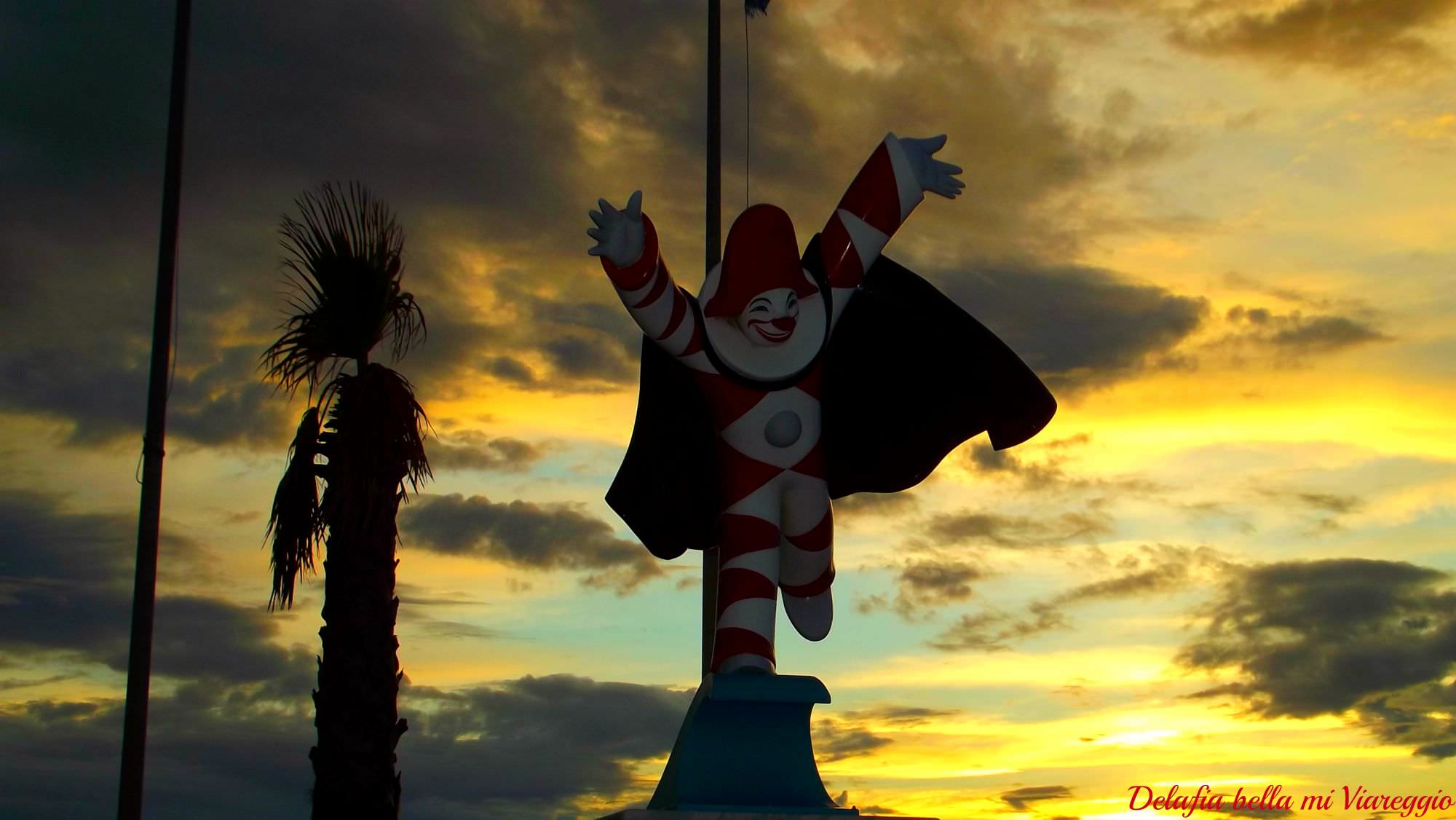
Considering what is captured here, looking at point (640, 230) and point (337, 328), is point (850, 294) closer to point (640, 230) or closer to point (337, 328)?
point (640, 230)

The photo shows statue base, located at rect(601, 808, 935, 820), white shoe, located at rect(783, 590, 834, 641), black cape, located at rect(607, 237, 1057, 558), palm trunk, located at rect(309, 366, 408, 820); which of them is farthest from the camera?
palm trunk, located at rect(309, 366, 408, 820)

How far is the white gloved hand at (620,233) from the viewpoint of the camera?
10039 mm

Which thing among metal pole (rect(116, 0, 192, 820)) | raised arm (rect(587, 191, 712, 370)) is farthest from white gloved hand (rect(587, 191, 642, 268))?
metal pole (rect(116, 0, 192, 820))

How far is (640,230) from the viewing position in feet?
33.1

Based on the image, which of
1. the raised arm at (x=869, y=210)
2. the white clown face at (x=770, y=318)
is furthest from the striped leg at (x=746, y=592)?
the raised arm at (x=869, y=210)

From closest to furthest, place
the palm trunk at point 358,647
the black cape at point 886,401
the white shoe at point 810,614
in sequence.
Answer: the white shoe at point 810,614
the black cape at point 886,401
the palm trunk at point 358,647

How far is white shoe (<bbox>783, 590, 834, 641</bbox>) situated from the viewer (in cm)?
1078

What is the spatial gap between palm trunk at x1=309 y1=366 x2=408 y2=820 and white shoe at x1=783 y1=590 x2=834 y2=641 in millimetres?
3461

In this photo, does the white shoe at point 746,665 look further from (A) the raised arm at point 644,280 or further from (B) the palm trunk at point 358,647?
(B) the palm trunk at point 358,647

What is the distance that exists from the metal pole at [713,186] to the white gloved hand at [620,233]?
5.35 feet

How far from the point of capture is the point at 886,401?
36.9 ft

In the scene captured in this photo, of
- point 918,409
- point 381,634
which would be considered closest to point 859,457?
point 918,409

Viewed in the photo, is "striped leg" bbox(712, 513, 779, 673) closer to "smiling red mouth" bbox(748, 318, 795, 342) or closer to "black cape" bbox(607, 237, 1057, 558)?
"black cape" bbox(607, 237, 1057, 558)

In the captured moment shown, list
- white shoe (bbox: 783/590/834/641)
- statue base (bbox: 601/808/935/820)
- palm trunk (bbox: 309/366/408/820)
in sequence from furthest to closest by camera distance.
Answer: palm trunk (bbox: 309/366/408/820) < white shoe (bbox: 783/590/834/641) < statue base (bbox: 601/808/935/820)
